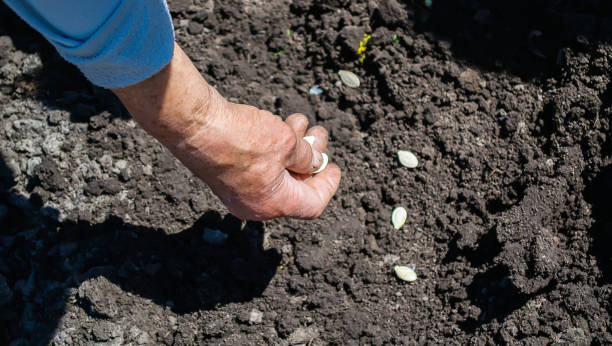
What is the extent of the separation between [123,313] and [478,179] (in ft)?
5.23

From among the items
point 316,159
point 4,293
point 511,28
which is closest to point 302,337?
point 316,159

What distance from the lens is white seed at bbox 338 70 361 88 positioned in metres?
2.40

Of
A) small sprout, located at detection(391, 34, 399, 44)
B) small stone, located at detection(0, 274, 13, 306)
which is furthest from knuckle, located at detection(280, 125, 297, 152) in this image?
small stone, located at detection(0, 274, 13, 306)

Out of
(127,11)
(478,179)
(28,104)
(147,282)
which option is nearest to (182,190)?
(147,282)

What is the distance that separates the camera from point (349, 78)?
7.90 ft

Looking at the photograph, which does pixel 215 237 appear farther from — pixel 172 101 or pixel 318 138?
pixel 172 101

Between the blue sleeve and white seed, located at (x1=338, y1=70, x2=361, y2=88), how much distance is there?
1239 mm

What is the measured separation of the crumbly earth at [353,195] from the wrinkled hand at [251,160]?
52 centimetres

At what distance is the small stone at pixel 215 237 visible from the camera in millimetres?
2123

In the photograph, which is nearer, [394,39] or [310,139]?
[310,139]

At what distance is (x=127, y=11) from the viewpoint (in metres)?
1.15

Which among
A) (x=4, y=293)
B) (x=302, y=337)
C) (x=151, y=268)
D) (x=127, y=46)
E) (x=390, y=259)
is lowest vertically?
(x=4, y=293)

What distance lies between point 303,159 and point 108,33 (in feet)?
2.51

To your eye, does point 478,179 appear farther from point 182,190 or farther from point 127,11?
point 127,11
